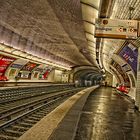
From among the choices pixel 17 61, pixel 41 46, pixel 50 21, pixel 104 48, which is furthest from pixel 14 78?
pixel 50 21

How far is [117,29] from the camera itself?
831 cm

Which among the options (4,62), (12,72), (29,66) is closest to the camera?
(4,62)

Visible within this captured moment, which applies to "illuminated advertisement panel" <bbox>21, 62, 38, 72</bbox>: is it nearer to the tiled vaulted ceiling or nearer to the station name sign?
the tiled vaulted ceiling

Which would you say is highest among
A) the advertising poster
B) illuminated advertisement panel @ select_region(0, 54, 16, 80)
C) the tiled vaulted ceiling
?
the tiled vaulted ceiling

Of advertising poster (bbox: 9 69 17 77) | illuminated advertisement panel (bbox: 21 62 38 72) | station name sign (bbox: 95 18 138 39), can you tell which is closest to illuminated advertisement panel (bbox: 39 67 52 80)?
illuminated advertisement panel (bbox: 21 62 38 72)

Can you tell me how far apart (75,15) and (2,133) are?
532cm

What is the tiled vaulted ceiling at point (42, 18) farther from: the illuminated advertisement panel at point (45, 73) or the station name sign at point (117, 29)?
the illuminated advertisement panel at point (45, 73)

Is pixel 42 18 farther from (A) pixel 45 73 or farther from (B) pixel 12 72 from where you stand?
(A) pixel 45 73

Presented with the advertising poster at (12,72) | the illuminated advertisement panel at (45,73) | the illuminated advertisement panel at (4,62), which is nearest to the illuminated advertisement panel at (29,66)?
the advertising poster at (12,72)

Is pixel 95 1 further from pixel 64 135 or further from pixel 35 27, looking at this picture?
pixel 35 27

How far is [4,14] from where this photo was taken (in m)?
10.8

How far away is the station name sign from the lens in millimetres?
8312

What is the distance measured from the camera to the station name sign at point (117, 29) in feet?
27.3

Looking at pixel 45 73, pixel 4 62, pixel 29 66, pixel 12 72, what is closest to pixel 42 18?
pixel 4 62
